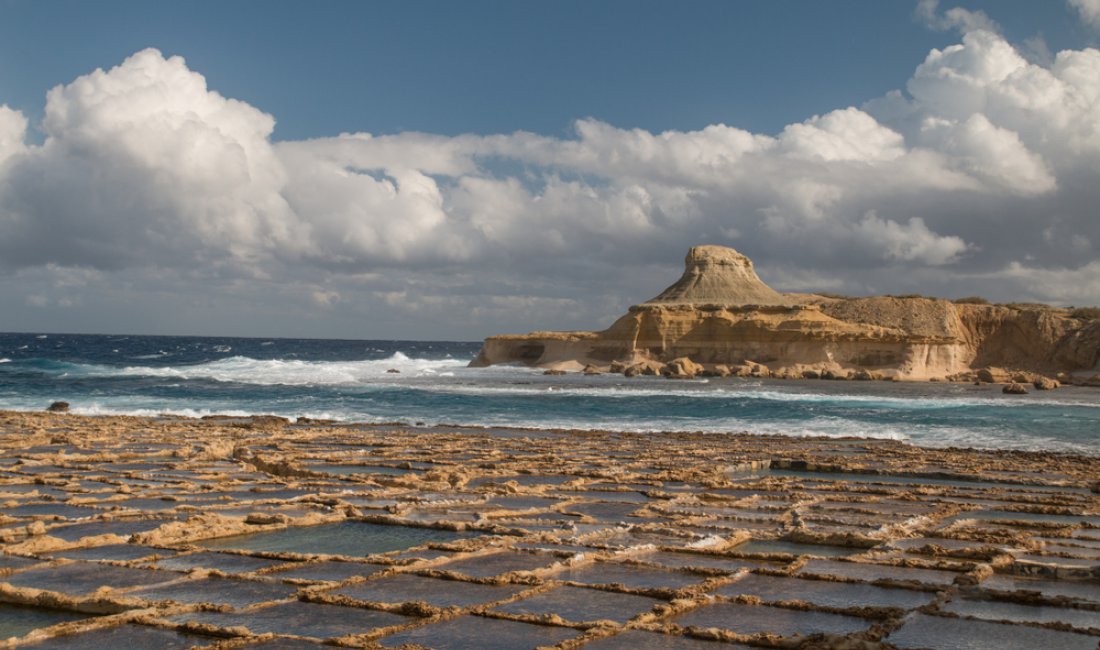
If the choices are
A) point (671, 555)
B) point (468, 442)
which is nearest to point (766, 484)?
point (671, 555)

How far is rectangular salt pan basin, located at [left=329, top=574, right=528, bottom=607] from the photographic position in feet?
22.7

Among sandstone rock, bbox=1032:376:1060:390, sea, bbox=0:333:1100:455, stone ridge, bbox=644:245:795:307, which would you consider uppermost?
stone ridge, bbox=644:245:795:307

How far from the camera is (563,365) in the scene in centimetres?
6831

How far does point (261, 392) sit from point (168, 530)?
34.0m

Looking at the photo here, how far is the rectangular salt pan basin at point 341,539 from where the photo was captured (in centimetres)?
902

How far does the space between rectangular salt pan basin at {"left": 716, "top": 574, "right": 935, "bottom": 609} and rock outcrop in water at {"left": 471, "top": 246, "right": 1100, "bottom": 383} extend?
170 feet

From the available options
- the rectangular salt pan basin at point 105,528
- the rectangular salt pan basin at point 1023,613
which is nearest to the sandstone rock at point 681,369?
the rectangular salt pan basin at point 105,528

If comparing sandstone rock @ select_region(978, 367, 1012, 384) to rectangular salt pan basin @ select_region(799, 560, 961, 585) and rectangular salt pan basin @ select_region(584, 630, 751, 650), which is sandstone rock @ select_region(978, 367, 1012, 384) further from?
rectangular salt pan basin @ select_region(584, 630, 751, 650)

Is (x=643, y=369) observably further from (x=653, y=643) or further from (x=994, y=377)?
(x=653, y=643)

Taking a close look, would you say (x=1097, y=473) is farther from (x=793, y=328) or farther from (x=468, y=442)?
(x=793, y=328)

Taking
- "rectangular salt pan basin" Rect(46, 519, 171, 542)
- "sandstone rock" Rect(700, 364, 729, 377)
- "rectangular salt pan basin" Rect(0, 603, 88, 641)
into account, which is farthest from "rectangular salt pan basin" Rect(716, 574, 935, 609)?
"sandstone rock" Rect(700, 364, 729, 377)

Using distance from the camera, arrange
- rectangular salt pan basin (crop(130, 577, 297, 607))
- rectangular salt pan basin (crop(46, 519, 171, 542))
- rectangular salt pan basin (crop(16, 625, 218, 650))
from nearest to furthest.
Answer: rectangular salt pan basin (crop(16, 625, 218, 650)) < rectangular salt pan basin (crop(130, 577, 297, 607)) < rectangular salt pan basin (crop(46, 519, 171, 542))

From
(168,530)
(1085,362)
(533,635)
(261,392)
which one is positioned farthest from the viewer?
(1085,362)

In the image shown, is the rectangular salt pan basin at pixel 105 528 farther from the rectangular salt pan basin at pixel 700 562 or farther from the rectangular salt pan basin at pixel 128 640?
the rectangular salt pan basin at pixel 700 562
